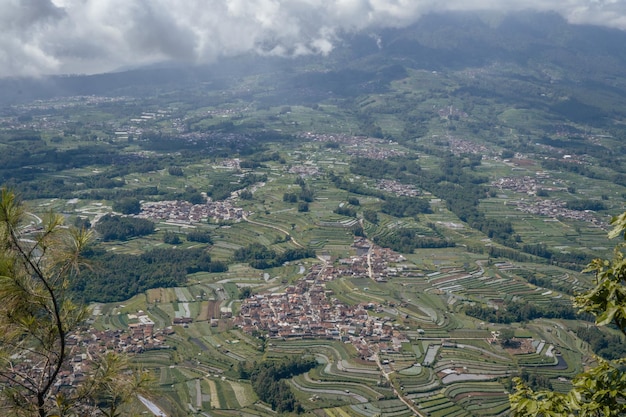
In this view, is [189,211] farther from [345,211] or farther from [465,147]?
[465,147]

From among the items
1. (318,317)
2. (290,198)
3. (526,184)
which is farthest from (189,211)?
(526,184)

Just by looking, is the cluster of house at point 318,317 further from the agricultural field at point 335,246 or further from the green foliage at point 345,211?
the green foliage at point 345,211

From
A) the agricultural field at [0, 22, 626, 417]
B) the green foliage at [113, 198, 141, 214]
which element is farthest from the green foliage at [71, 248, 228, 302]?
the green foliage at [113, 198, 141, 214]

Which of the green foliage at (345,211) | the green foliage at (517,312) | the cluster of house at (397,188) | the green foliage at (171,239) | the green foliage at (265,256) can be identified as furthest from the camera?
the cluster of house at (397,188)

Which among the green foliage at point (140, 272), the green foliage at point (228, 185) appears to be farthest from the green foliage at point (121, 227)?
the green foliage at point (228, 185)

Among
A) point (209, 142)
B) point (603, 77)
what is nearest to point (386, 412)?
Answer: point (209, 142)

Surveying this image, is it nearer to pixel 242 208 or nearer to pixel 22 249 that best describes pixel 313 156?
pixel 242 208

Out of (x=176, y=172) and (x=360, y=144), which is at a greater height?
(x=176, y=172)
